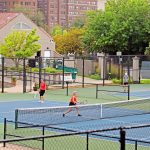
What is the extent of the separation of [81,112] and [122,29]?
4202cm

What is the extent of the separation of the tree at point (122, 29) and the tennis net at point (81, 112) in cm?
3715

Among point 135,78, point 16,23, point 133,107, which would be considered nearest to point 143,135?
point 133,107

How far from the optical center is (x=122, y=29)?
66.0m

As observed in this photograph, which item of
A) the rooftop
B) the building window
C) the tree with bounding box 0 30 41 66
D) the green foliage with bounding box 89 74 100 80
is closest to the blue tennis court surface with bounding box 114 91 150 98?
the green foliage with bounding box 89 74 100 80

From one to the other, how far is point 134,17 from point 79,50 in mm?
25466

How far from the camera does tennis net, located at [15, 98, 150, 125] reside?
21.2 metres

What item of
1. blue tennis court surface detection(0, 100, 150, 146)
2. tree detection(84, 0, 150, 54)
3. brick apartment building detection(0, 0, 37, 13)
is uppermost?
brick apartment building detection(0, 0, 37, 13)

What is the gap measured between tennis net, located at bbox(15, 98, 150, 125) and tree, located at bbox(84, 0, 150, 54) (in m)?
37.1

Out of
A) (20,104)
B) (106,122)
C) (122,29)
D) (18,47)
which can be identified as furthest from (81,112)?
(122,29)

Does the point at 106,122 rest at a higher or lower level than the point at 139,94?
higher

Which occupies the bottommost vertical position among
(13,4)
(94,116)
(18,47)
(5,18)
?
(94,116)

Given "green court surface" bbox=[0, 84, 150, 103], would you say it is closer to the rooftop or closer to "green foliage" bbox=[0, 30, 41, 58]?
"green foliage" bbox=[0, 30, 41, 58]

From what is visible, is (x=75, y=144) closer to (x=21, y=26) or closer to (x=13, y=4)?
(x=21, y=26)

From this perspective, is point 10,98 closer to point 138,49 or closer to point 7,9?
point 138,49
